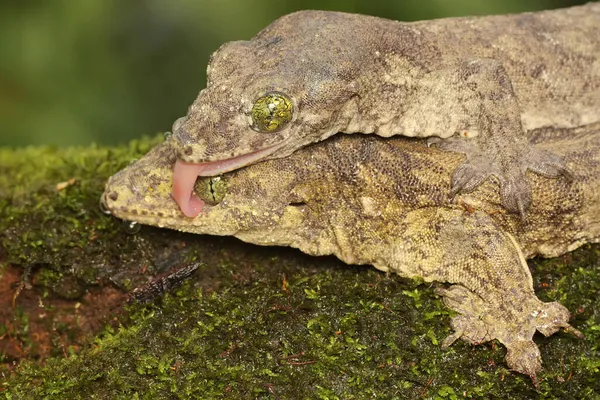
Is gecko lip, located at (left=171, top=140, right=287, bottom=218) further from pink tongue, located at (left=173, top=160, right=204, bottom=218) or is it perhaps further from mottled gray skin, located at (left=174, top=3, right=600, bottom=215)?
mottled gray skin, located at (left=174, top=3, right=600, bottom=215)

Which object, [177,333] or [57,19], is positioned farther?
[57,19]

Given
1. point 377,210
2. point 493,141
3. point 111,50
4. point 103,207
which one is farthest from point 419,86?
point 111,50

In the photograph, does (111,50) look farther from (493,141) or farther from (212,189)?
(493,141)

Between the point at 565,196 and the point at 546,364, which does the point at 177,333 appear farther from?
the point at 565,196

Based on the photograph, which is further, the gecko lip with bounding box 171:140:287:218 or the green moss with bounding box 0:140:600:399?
the gecko lip with bounding box 171:140:287:218

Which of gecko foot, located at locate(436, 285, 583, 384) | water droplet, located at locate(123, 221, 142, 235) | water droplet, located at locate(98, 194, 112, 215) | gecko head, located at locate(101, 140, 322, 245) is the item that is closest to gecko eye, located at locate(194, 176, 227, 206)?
gecko head, located at locate(101, 140, 322, 245)

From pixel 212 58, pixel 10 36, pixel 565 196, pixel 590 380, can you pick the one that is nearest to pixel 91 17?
pixel 10 36
